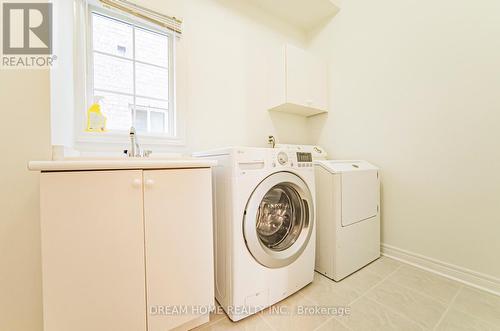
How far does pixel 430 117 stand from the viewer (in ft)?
4.62

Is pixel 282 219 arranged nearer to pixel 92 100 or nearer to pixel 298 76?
pixel 298 76

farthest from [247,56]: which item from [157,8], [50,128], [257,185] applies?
[50,128]

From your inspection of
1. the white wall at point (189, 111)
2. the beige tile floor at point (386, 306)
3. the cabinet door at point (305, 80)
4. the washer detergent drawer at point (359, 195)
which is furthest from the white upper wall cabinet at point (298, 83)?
the beige tile floor at point (386, 306)

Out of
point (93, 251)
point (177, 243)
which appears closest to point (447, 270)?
point (177, 243)

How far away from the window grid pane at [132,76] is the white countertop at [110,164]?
0.80 metres

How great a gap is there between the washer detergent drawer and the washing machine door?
32cm

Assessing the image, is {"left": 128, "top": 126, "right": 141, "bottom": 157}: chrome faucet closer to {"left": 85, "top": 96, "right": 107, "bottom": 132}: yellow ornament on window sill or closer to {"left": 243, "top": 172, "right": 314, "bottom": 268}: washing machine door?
{"left": 85, "top": 96, "right": 107, "bottom": 132}: yellow ornament on window sill

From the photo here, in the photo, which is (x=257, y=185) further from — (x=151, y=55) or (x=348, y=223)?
(x=151, y=55)

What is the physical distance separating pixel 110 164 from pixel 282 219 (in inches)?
39.3

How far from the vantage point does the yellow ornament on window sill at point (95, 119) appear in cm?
120

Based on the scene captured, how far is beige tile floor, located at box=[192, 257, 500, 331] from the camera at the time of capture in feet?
3.09

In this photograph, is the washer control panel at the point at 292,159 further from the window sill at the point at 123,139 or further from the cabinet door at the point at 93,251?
the window sill at the point at 123,139

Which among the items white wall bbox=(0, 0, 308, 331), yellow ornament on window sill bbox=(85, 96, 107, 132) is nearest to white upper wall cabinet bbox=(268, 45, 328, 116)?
white wall bbox=(0, 0, 308, 331)

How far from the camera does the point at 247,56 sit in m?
1.85
